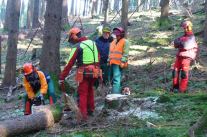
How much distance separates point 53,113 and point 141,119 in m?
1.81

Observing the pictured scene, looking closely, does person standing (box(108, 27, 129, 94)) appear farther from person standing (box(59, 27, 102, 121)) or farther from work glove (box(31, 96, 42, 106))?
work glove (box(31, 96, 42, 106))

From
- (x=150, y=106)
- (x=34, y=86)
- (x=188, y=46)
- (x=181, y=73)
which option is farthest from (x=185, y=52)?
(x=34, y=86)

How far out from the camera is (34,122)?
7.71 metres

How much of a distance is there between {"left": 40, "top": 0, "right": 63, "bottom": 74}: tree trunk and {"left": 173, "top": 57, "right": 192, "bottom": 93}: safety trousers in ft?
12.3

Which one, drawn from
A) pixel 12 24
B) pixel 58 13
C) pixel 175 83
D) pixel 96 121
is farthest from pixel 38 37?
pixel 96 121

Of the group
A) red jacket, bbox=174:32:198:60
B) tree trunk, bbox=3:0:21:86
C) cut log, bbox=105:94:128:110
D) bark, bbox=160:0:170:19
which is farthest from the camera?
bark, bbox=160:0:170:19

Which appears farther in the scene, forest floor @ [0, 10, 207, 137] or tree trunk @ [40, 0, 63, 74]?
tree trunk @ [40, 0, 63, 74]

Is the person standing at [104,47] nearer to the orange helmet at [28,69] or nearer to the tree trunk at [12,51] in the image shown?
the orange helmet at [28,69]

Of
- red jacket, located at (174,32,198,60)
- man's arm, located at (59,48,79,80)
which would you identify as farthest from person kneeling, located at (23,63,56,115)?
red jacket, located at (174,32,198,60)

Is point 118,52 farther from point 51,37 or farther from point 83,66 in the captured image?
point 51,37

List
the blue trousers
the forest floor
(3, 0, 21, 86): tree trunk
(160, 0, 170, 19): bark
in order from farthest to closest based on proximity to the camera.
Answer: (160, 0, 170, 19): bark
(3, 0, 21, 86): tree trunk
the blue trousers
the forest floor

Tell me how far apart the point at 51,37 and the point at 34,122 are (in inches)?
186

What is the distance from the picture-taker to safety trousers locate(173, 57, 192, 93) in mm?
10195

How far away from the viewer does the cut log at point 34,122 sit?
7395 millimetres
